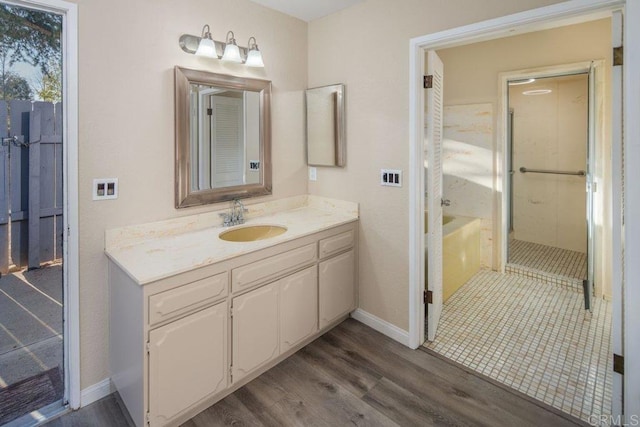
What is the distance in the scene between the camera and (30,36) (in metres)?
1.71

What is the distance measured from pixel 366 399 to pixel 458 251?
1.85 metres

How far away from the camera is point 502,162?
3572 mm

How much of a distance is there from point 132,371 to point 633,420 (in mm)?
2278

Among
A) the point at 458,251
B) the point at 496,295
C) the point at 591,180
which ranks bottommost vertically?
the point at 496,295

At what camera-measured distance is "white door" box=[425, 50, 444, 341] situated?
233 cm

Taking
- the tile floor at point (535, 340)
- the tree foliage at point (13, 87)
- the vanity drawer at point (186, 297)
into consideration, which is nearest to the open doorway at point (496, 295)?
the tile floor at point (535, 340)

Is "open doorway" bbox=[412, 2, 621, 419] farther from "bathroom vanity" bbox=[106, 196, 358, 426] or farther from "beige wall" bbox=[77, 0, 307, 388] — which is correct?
"beige wall" bbox=[77, 0, 307, 388]

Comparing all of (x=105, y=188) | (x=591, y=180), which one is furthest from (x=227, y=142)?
(x=591, y=180)

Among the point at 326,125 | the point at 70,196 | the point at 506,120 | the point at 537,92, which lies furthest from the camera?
the point at 537,92

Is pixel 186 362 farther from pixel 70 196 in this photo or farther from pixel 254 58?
pixel 254 58

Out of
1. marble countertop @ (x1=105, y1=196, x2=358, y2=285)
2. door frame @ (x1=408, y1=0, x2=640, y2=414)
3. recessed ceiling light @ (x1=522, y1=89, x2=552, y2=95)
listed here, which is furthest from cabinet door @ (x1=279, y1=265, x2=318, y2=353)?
recessed ceiling light @ (x1=522, y1=89, x2=552, y2=95)

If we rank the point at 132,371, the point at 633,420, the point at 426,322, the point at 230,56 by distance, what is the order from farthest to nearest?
the point at 426,322 → the point at 230,56 → the point at 132,371 → the point at 633,420

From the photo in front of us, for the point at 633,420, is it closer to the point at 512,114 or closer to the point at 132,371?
the point at 132,371

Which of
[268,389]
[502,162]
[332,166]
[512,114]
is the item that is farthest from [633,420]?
[512,114]
